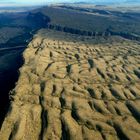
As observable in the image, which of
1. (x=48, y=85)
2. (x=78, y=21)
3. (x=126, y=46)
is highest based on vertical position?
(x=48, y=85)

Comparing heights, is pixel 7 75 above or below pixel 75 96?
below

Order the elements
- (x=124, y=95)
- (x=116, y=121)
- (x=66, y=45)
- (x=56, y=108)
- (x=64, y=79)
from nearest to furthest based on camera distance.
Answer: (x=116, y=121)
(x=56, y=108)
(x=124, y=95)
(x=64, y=79)
(x=66, y=45)

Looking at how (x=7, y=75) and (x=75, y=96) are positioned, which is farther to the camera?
(x=7, y=75)

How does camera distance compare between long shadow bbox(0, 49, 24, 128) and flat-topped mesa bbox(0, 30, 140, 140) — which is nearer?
flat-topped mesa bbox(0, 30, 140, 140)

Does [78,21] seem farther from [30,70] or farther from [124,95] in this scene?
[124,95]

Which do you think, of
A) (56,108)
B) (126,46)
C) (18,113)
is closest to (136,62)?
(126,46)

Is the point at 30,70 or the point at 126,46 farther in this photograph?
the point at 126,46

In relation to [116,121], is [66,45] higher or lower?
lower

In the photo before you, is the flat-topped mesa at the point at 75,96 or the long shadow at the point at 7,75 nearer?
the flat-topped mesa at the point at 75,96
